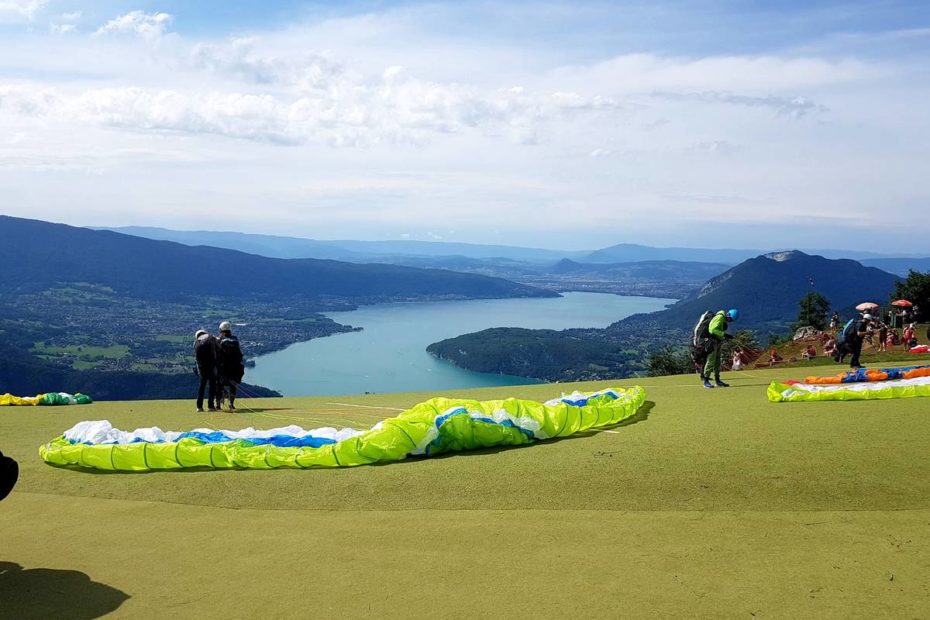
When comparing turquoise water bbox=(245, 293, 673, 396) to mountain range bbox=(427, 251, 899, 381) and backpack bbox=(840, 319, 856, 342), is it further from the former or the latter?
backpack bbox=(840, 319, 856, 342)

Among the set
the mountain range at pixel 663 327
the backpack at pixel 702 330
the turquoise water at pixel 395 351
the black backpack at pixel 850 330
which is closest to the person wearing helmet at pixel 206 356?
the backpack at pixel 702 330

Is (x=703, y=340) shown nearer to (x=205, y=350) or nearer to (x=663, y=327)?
(x=205, y=350)

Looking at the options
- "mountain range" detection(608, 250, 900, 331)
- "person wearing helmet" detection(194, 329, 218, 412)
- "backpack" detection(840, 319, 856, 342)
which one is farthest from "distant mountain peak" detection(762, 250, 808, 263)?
"person wearing helmet" detection(194, 329, 218, 412)

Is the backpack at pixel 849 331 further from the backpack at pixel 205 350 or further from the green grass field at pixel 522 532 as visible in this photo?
the backpack at pixel 205 350

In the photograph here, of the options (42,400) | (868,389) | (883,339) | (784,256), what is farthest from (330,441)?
(784,256)

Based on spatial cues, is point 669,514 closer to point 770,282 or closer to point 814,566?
point 814,566

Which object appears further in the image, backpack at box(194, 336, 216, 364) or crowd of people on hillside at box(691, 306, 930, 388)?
crowd of people on hillside at box(691, 306, 930, 388)
